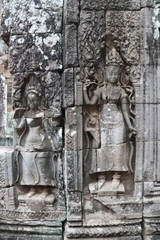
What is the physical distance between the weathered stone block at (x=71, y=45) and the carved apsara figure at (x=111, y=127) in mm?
358

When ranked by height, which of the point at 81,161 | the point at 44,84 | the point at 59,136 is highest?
the point at 44,84

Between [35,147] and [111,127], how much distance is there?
40.6 inches

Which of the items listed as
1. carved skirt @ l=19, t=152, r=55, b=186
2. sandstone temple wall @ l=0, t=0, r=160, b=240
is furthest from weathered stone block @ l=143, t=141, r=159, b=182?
carved skirt @ l=19, t=152, r=55, b=186

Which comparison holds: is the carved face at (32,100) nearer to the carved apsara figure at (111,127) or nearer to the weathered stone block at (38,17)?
the carved apsara figure at (111,127)

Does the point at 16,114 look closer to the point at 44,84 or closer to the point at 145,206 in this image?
the point at 44,84

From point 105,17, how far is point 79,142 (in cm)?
162

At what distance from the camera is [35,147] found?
4230mm

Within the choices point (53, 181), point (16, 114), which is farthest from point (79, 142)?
A: point (16, 114)

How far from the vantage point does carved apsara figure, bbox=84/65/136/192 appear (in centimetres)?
412

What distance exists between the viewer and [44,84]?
4.17 meters

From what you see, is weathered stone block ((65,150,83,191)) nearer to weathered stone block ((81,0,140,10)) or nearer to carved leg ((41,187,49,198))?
carved leg ((41,187,49,198))

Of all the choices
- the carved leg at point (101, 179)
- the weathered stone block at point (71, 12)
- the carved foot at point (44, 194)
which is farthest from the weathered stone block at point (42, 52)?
the carved foot at point (44, 194)

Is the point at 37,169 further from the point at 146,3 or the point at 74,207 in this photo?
the point at 146,3

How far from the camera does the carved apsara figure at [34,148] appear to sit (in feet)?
13.9
